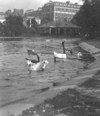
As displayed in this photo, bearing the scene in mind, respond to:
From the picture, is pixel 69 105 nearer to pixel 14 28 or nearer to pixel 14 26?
pixel 14 28

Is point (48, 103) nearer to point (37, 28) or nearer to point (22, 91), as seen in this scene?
point (22, 91)

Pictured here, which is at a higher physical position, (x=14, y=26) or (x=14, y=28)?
(x=14, y=26)

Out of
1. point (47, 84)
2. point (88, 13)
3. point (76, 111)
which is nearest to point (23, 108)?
point (76, 111)

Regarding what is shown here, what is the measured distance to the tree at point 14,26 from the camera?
165375mm

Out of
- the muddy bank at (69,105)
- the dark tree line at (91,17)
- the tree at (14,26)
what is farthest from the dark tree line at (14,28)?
the muddy bank at (69,105)

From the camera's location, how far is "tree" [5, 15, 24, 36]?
543ft

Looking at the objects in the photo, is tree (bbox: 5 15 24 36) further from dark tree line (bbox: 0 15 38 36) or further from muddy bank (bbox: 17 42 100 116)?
muddy bank (bbox: 17 42 100 116)

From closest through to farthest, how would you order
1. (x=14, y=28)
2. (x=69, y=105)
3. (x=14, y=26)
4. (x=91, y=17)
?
(x=69, y=105)
(x=91, y=17)
(x=14, y=28)
(x=14, y=26)

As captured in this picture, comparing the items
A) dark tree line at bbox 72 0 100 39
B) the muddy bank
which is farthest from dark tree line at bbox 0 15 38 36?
the muddy bank

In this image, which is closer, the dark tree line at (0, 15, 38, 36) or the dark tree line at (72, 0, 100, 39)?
the dark tree line at (72, 0, 100, 39)

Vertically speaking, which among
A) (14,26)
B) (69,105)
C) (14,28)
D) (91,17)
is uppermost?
(69,105)

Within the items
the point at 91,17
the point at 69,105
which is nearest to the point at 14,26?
the point at 91,17

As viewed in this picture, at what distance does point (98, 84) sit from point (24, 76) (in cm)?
763

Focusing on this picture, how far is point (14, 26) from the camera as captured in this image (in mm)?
165000
